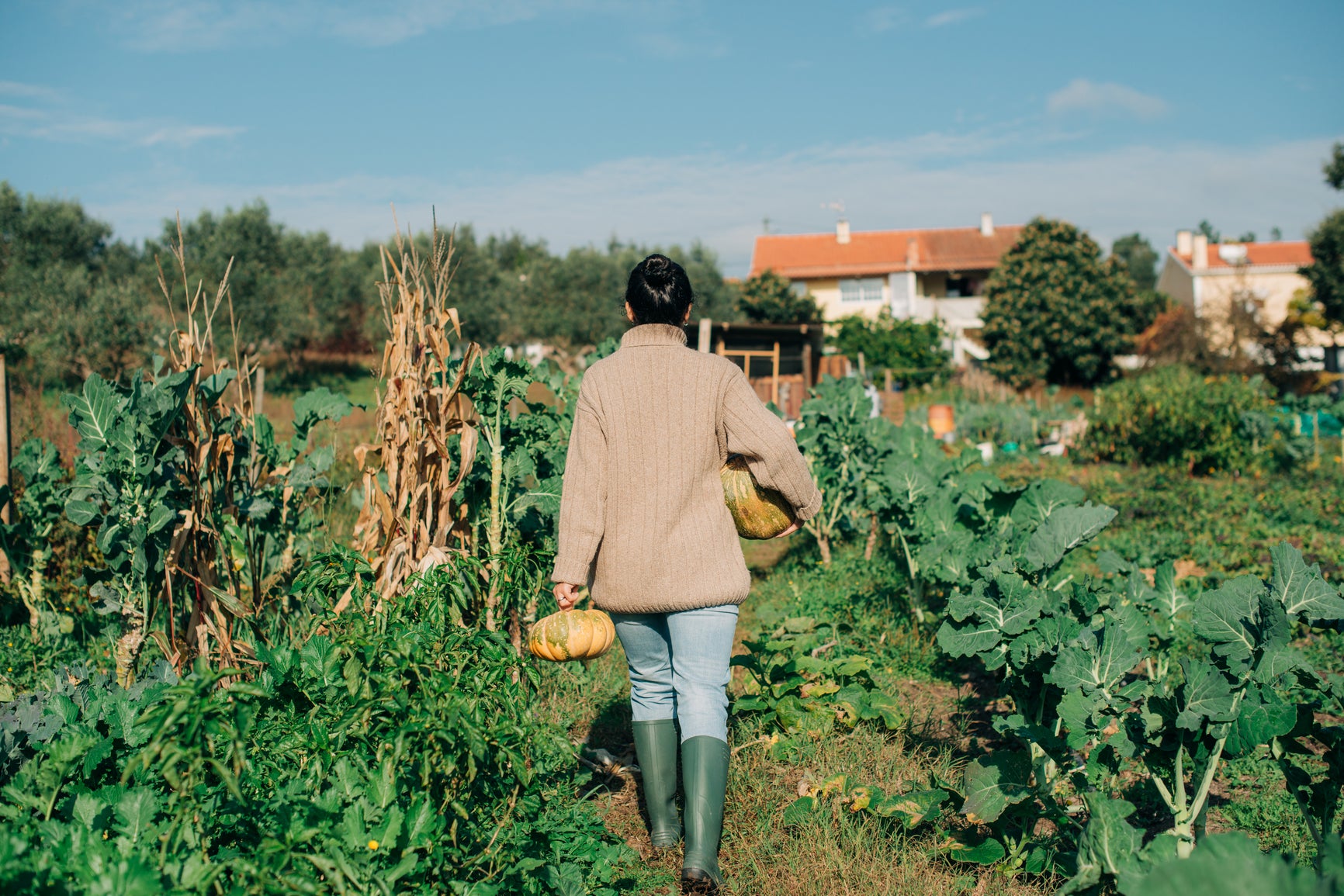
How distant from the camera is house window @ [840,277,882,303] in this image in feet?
149

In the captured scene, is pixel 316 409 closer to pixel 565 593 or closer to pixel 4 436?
pixel 4 436

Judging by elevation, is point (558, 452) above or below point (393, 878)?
above

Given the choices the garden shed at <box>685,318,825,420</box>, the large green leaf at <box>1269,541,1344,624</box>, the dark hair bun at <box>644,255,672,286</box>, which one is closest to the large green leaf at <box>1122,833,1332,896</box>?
the large green leaf at <box>1269,541,1344,624</box>

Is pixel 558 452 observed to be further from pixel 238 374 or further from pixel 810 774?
pixel 810 774

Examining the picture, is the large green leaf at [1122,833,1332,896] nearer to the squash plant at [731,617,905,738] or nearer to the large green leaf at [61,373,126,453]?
the squash plant at [731,617,905,738]

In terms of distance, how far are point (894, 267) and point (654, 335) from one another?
43652 mm

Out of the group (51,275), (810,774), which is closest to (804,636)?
(810,774)

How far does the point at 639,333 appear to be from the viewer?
2.87 meters

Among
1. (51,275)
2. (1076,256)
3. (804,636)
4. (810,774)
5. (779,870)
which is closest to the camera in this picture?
(779,870)

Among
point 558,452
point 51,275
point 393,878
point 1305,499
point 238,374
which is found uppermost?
point 51,275

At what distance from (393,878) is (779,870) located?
1415mm

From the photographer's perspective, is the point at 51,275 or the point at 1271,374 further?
the point at 1271,374

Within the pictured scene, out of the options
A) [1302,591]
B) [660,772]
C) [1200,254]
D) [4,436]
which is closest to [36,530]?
[4,436]

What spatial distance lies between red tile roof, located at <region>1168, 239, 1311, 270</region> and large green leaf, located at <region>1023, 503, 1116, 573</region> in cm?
4768
